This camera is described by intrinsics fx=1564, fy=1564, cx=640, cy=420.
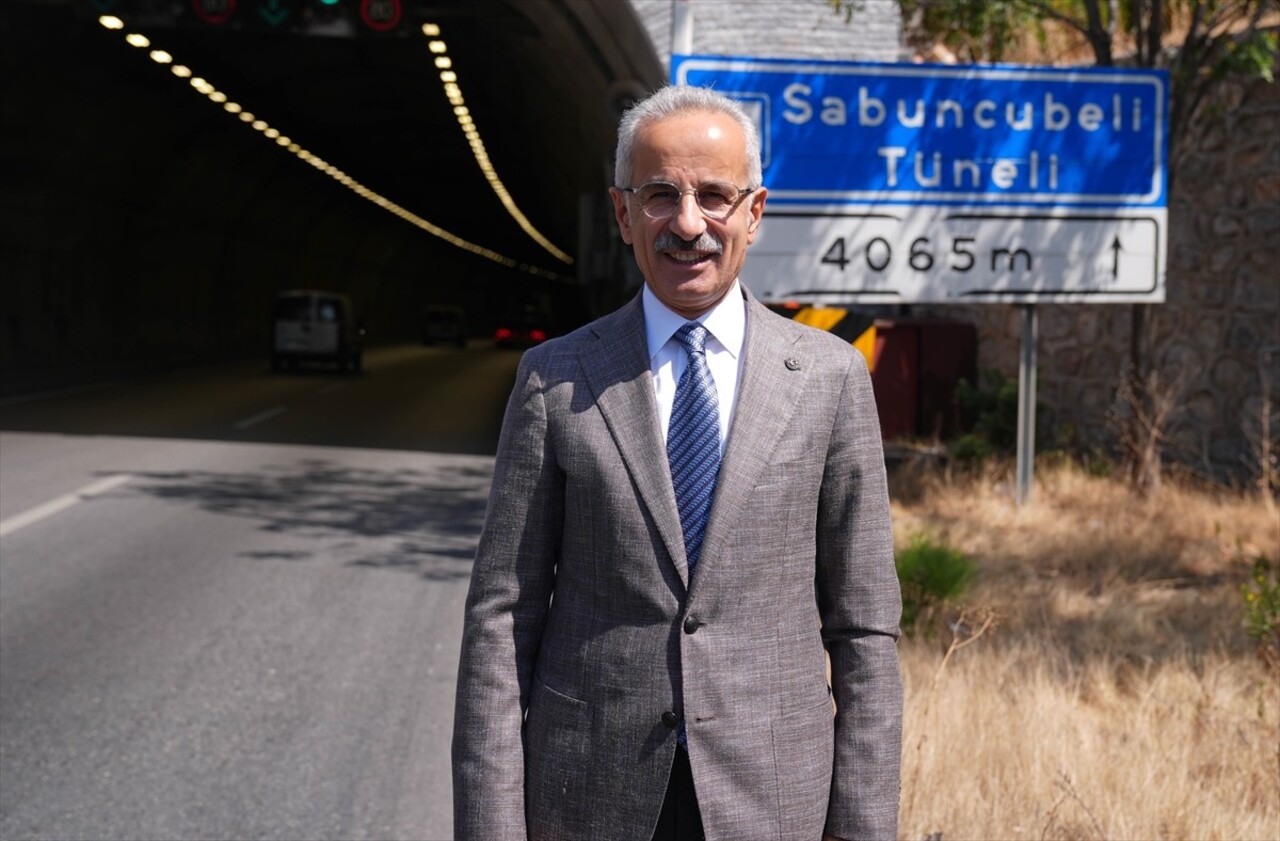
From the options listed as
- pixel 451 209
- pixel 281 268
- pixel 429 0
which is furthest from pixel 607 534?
pixel 451 209

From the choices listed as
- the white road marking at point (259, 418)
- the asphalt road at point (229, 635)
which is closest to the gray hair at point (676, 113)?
the asphalt road at point (229, 635)

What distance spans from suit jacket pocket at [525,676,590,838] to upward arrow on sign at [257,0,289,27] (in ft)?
57.6

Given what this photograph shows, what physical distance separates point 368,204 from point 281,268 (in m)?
5.00

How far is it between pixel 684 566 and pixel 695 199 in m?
0.57

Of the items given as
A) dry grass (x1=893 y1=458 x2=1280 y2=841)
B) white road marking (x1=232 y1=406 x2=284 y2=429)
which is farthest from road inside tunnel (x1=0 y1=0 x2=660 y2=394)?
dry grass (x1=893 y1=458 x2=1280 y2=841)

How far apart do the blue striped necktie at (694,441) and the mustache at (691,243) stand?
13 cm

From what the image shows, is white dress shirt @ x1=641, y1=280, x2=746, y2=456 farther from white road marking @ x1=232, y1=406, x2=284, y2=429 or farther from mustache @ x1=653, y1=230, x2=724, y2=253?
white road marking @ x1=232, y1=406, x2=284, y2=429

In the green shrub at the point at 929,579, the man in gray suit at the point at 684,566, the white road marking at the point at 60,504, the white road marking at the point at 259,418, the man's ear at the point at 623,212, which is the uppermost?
the man's ear at the point at 623,212

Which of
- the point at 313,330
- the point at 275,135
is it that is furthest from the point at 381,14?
the point at 313,330

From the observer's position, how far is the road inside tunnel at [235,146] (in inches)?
835

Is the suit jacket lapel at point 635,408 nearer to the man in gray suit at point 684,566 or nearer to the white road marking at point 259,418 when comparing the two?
the man in gray suit at point 684,566

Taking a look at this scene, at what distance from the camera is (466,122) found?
3412cm

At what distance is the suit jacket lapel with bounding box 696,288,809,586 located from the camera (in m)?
Answer: 2.41

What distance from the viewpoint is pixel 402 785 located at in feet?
18.0
